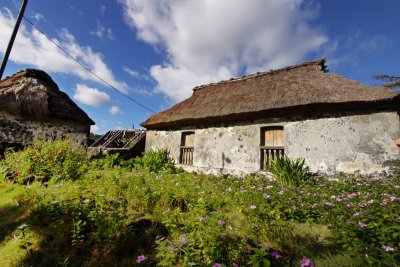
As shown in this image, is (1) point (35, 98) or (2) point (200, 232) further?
(1) point (35, 98)

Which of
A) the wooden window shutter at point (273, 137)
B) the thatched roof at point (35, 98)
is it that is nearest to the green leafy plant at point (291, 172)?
the wooden window shutter at point (273, 137)

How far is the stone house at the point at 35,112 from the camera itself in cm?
917

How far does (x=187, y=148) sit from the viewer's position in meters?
9.28

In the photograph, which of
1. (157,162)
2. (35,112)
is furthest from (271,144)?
(35,112)

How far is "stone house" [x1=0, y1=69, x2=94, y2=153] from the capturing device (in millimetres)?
9172

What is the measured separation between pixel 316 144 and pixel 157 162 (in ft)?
19.7

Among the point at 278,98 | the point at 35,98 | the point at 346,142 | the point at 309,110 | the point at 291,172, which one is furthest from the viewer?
the point at 35,98

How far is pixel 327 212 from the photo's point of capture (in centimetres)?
286

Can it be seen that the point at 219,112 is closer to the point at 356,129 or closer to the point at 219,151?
the point at 219,151

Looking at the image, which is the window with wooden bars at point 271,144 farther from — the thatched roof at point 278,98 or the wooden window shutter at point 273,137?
the thatched roof at point 278,98

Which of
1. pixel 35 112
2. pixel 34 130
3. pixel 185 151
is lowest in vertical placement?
→ pixel 185 151

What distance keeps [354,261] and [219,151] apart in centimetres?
633

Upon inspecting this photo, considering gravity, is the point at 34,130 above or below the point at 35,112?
below

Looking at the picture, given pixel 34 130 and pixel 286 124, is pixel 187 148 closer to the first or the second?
pixel 286 124
